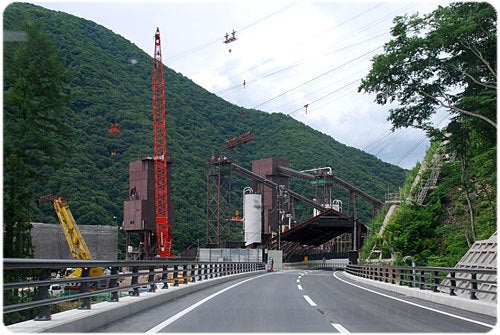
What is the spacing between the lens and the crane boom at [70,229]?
59.5m

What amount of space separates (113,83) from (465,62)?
9924cm

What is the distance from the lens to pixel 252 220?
328 feet

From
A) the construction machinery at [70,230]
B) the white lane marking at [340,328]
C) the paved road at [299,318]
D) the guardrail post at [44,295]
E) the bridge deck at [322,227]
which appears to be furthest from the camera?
the bridge deck at [322,227]

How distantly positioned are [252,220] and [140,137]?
103 ft

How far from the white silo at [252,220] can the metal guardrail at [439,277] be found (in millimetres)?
52031

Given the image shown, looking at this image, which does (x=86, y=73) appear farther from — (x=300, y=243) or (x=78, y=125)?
(x=300, y=243)

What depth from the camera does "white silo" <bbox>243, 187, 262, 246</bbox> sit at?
327 ft

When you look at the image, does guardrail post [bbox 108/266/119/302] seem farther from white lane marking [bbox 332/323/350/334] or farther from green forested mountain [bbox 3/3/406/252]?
green forested mountain [bbox 3/3/406/252]

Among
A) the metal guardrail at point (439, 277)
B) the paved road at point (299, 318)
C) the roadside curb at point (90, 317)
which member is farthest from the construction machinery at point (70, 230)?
the paved road at point (299, 318)

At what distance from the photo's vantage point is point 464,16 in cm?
2652

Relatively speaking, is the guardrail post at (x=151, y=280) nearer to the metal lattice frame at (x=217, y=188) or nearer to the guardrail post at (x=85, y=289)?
the guardrail post at (x=85, y=289)

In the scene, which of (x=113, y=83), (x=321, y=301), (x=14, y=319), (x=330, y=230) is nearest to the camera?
(x=321, y=301)

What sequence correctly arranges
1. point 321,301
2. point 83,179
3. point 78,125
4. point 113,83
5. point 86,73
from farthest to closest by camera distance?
1. point 113,83
2. point 86,73
3. point 78,125
4. point 83,179
5. point 321,301

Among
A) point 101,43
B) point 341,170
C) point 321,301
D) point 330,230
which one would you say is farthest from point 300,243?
point 321,301
